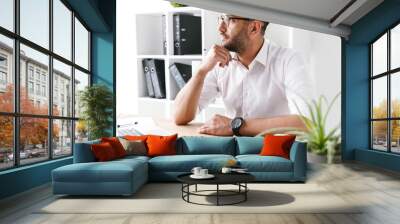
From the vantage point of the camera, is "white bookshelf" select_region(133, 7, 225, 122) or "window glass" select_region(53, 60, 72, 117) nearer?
"window glass" select_region(53, 60, 72, 117)

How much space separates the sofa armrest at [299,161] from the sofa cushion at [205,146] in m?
1.11

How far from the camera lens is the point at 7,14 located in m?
4.58

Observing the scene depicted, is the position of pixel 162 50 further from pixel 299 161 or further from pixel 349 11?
pixel 299 161

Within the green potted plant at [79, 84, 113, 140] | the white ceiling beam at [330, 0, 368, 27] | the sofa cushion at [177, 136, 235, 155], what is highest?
the white ceiling beam at [330, 0, 368, 27]

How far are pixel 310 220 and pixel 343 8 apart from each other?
4513mm

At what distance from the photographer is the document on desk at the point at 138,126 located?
796 cm

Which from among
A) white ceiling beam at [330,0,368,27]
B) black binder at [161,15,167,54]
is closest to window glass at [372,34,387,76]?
white ceiling beam at [330,0,368,27]

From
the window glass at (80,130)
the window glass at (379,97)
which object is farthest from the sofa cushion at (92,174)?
the window glass at (379,97)

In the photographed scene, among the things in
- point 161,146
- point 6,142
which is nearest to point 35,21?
point 6,142

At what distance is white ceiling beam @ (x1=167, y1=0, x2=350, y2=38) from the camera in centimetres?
690

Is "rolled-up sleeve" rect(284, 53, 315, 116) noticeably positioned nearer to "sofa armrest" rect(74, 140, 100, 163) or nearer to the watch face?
the watch face

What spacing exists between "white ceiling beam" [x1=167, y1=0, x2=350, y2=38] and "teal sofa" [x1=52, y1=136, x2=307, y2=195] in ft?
7.49

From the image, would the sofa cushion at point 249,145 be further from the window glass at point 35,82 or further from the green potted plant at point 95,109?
the window glass at point 35,82

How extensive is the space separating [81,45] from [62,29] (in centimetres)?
105
